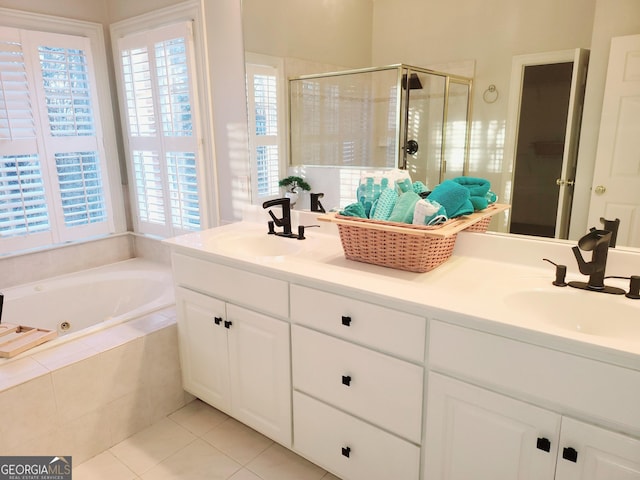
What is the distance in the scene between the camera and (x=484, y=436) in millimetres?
1241

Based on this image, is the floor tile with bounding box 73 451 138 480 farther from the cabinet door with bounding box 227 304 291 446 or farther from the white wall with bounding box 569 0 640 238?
the white wall with bounding box 569 0 640 238

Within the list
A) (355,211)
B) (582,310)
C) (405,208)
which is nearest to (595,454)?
(582,310)

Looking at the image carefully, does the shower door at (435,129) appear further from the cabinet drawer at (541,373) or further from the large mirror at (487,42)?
the cabinet drawer at (541,373)

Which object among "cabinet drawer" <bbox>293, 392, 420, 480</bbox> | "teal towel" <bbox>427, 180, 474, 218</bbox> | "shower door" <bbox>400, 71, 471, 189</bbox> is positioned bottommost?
"cabinet drawer" <bbox>293, 392, 420, 480</bbox>

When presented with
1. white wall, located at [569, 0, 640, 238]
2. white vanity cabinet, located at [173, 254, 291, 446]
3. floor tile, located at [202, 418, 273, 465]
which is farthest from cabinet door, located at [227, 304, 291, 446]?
white wall, located at [569, 0, 640, 238]

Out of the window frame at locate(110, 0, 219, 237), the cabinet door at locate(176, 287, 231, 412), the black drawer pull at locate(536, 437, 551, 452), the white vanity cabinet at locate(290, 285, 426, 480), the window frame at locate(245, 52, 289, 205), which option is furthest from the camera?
the window frame at locate(110, 0, 219, 237)

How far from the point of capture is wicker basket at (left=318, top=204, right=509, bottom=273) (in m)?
1.46

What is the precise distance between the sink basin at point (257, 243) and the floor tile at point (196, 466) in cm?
90

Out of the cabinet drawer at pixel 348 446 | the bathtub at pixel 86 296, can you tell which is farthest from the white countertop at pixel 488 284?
the bathtub at pixel 86 296

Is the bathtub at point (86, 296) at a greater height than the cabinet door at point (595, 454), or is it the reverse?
the cabinet door at point (595, 454)

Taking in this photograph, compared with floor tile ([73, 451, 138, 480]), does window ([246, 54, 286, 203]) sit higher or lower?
higher

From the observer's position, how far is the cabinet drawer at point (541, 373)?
1.01 metres

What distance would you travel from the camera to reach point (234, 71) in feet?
7.93

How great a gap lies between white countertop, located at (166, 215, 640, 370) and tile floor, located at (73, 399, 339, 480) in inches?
33.8
